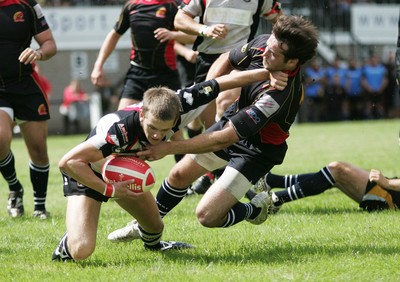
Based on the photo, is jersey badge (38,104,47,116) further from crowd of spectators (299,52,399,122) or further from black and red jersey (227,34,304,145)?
crowd of spectators (299,52,399,122)

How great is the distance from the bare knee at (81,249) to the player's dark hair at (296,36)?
183 centimetres

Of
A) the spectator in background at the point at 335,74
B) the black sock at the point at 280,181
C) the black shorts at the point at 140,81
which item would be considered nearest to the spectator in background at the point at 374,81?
the spectator in background at the point at 335,74

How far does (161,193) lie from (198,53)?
2.22m

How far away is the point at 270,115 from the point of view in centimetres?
559

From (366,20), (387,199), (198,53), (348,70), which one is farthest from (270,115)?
(366,20)

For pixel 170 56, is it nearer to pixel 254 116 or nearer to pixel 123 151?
pixel 254 116

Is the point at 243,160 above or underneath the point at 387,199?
above

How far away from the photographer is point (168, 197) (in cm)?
627

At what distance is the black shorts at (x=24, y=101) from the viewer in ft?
24.3

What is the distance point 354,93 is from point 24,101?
17.3 metres

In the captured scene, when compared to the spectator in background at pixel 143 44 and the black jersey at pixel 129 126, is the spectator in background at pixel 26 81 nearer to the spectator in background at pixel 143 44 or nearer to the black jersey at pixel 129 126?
the spectator in background at pixel 143 44

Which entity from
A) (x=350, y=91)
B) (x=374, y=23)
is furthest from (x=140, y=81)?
(x=374, y=23)

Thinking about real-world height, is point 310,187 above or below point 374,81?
above

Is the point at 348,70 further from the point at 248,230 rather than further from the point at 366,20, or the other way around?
the point at 248,230
